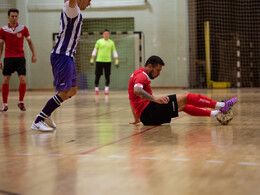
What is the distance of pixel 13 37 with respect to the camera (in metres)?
7.47

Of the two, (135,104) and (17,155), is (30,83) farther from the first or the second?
(17,155)

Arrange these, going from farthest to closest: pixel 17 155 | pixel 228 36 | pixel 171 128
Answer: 1. pixel 228 36
2. pixel 171 128
3. pixel 17 155

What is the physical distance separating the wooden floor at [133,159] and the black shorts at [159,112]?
111 mm

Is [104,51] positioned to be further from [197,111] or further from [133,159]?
[133,159]

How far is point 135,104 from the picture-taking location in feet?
15.3

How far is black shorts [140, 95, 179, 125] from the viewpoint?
4.54m

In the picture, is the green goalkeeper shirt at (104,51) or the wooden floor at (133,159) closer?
the wooden floor at (133,159)

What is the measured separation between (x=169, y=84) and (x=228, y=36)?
11.1 feet

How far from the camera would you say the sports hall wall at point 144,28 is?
1667 cm

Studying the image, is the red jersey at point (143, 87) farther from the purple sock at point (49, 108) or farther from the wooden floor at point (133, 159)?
the purple sock at point (49, 108)

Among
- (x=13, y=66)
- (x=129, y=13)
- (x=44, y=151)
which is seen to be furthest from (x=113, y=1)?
(x=44, y=151)

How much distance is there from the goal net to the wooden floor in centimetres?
1249

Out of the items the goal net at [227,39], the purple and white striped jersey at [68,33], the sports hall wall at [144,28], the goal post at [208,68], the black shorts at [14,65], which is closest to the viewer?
the purple and white striped jersey at [68,33]

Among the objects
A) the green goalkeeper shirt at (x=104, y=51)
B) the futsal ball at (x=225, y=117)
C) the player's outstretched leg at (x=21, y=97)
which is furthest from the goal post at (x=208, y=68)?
the futsal ball at (x=225, y=117)
